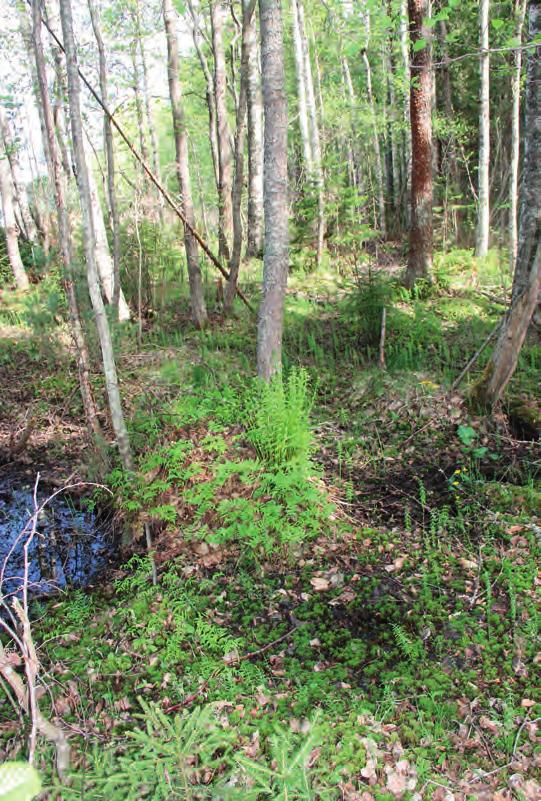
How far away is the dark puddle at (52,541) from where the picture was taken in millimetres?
4544

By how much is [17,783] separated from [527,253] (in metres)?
5.85

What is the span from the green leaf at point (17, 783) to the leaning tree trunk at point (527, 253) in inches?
209

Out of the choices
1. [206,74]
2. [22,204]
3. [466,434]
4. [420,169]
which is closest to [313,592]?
[466,434]

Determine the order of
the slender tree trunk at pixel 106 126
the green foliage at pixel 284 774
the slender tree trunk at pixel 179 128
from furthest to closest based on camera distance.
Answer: the slender tree trunk at pixel 179 128
the slender tree trunk at pixel 106 126
the green foliage at pixel 284 774

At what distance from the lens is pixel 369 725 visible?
2.76m

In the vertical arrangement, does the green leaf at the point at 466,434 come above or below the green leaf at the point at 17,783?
below

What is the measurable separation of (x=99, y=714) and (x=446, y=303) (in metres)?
7.31

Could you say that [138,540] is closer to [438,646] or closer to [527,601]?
[438,646]

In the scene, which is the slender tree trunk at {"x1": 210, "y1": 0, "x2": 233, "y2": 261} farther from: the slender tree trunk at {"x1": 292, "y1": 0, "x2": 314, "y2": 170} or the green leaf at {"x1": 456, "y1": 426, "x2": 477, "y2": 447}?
the green leaf at {"x1": 456, "y1": 426, "x2": 477, "y2": 447}

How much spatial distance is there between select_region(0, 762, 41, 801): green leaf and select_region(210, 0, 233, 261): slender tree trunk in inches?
372

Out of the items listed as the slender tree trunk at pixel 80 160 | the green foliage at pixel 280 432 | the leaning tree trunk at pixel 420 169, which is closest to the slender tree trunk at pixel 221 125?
the leaning tree trunk at pixel 420 169

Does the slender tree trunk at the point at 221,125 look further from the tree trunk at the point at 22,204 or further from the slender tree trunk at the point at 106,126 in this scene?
the tree trunk at the point at 22,204

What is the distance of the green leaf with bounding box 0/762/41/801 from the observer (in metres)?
0.68

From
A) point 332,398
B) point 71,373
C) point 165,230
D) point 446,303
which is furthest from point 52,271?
point 446,303
